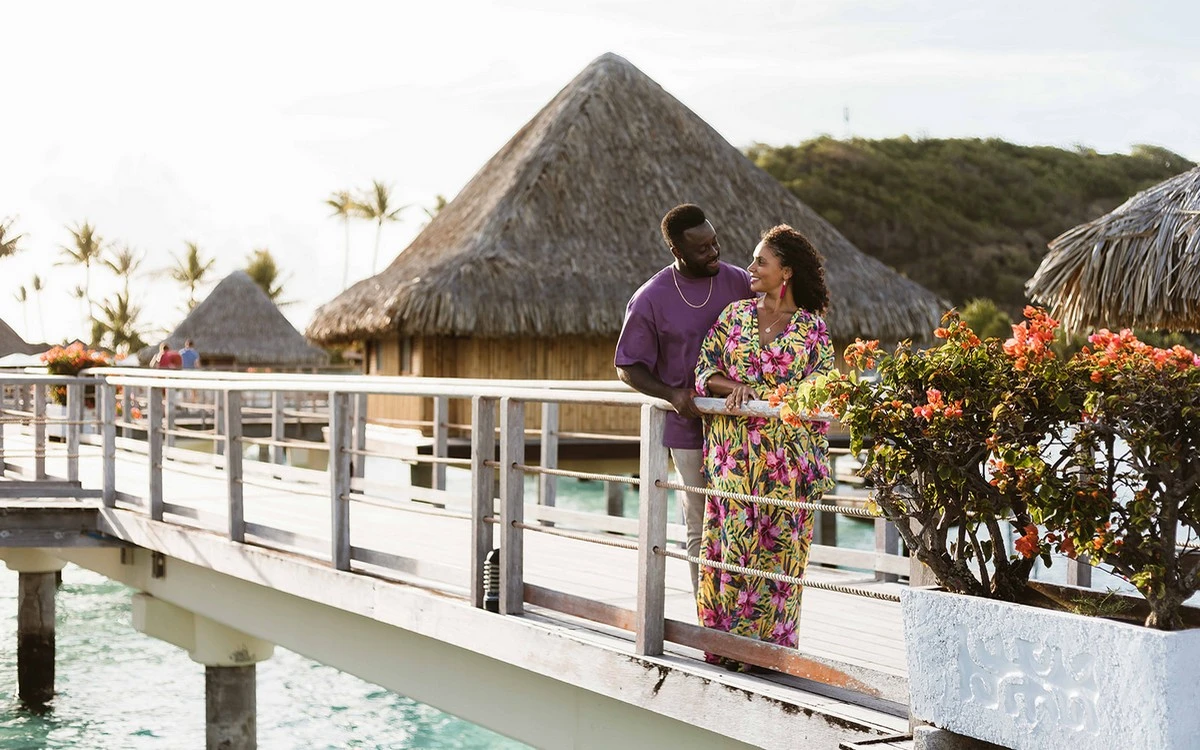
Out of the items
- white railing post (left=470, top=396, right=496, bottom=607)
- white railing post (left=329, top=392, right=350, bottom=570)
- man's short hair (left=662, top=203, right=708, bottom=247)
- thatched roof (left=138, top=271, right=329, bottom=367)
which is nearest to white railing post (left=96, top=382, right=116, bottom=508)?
white railing post (left=329, top=392, right=350, bottom=570)

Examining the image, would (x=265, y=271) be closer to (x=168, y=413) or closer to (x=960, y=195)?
(x=960, y=195)

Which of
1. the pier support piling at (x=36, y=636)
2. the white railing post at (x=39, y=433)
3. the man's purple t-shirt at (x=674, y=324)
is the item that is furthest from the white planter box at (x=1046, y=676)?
the pier support piling at (x=36, y=636)

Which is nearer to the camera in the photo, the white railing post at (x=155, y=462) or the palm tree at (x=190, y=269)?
the white railing post at (x=155, y=462)

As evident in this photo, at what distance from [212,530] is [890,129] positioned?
66.1 meters

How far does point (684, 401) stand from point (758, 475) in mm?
329

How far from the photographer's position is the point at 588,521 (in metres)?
7.41

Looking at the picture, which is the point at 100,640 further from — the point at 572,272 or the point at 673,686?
the point at 673,686

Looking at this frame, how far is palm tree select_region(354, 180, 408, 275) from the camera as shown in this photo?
69.1m

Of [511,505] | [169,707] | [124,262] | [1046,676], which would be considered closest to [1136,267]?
[511,505]

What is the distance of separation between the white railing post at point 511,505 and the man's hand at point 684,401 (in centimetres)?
82

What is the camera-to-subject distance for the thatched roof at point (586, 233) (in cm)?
1892

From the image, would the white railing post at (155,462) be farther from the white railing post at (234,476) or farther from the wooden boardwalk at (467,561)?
the white railing post at (234,476)

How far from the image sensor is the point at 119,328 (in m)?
59.2

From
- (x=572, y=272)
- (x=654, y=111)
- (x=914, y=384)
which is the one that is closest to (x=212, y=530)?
(x=914, y=384)
